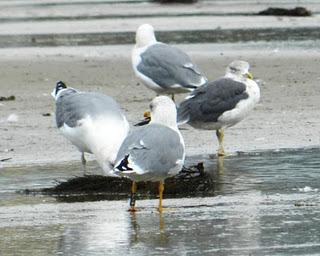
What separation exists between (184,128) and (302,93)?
9.32 ft

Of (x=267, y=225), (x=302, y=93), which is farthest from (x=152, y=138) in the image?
(x=302, y=93)

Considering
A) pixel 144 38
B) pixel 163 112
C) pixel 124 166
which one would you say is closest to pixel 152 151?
pixel 124 166

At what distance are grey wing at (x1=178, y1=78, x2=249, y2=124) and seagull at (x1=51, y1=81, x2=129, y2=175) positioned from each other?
4.04 feet

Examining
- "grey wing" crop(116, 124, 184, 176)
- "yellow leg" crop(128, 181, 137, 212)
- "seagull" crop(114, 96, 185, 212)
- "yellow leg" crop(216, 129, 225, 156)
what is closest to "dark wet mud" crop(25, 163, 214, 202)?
"yellow leg" crop(128, 181, 137, 212)

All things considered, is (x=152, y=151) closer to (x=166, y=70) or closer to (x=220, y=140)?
(x=220, y=140)

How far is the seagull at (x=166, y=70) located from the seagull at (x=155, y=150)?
498cm

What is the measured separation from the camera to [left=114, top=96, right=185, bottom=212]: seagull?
8.61 m

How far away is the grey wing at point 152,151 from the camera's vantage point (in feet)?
28.2

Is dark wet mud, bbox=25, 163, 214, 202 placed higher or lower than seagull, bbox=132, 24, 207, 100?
lower

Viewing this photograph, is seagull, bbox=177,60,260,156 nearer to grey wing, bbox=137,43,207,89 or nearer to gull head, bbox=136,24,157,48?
grey wing, bbox=137,43,207,89

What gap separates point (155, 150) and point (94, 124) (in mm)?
1593

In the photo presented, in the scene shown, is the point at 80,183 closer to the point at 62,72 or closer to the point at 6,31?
the point at 62,72

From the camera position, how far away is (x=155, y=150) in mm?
8680

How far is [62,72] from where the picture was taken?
18.3m
